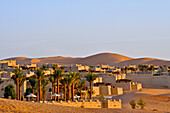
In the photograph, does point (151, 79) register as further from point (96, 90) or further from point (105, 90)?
point (96, 90)

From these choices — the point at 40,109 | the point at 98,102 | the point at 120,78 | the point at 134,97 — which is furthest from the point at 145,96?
the point at 40,109

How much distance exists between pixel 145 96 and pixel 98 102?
20.3 m

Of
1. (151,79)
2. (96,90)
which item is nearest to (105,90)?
(96,90)

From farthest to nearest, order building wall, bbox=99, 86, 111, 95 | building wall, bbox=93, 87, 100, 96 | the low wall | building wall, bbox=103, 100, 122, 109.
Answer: building wall, bbox=99, 86, 111, 95, building wall, bbox=93, 87, 100, 96, building wall, bbox=103, 100, 122, 109, the low wall

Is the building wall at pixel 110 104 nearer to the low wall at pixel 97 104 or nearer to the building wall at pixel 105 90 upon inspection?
the low wall at pixel 97 104

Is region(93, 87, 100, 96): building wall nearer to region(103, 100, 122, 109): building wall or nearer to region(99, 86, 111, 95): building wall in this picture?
region(99, 86, 111, 95): building wall

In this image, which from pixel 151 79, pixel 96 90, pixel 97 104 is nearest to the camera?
pixel 97 104

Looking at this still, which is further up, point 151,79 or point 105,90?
point 151,79

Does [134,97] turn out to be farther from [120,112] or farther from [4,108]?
[4,108]

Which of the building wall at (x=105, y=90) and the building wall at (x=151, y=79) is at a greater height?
the building wall at (x=151, y=79)

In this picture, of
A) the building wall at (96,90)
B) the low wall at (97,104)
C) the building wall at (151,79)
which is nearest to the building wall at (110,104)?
the low wall at (97,104)

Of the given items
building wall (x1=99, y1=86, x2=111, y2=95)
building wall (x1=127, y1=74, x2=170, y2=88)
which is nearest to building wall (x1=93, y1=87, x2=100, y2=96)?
building wall (x1=99, y1=86, x2=111, y2=95)

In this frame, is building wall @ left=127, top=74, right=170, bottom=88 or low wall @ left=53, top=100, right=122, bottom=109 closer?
low wall @ left=53, top=100, right=122, bottom=109

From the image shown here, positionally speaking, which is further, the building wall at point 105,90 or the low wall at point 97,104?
the building wall at point 105,90
